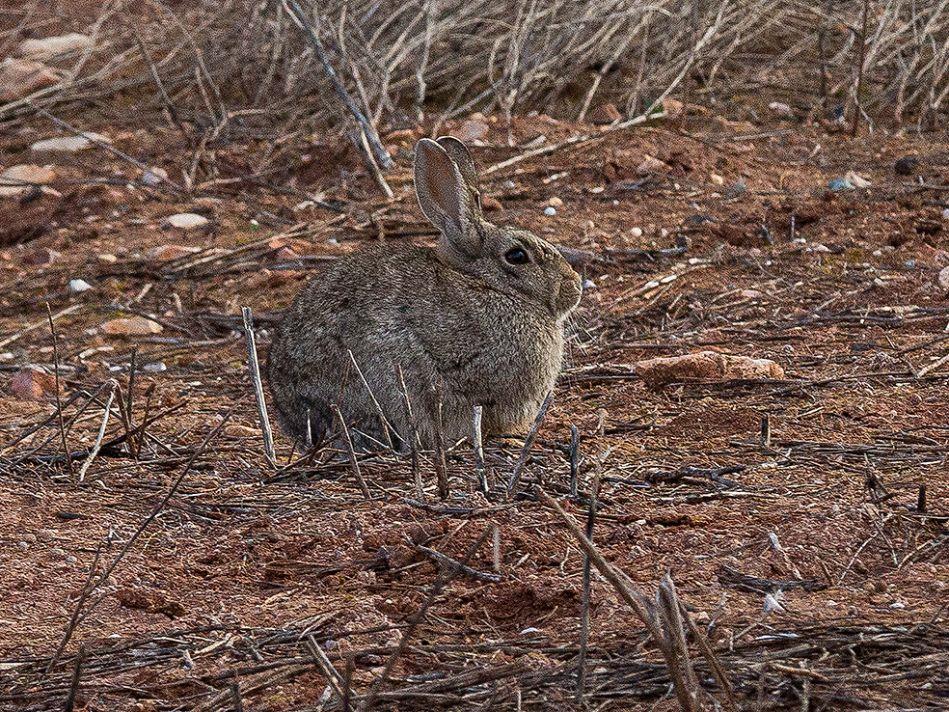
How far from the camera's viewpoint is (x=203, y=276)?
896cm

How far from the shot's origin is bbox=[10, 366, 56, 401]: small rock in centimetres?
722

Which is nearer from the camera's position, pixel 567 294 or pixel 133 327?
pixel 567 294

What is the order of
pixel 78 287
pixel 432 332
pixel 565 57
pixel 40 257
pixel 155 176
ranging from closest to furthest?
pixel 432 332 → pixel 78 287 → pixel 40 257 → pixel 155 176 → pixel 565 57

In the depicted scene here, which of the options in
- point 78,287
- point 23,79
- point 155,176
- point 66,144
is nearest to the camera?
point 78,287

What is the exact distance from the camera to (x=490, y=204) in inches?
367

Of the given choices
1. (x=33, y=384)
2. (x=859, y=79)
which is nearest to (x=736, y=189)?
(x=859, y=79)

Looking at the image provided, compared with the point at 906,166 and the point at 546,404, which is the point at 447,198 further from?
the point at 906,166

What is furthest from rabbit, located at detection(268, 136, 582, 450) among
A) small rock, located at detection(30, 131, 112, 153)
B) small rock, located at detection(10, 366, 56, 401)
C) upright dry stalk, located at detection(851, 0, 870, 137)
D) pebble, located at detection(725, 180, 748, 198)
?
small rock, located at detection(30, 131, 112, 153)

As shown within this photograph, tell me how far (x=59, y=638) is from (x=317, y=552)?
2.60 ft

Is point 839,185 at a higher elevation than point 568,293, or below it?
below

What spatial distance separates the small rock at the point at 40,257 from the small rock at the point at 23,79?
11.1ft

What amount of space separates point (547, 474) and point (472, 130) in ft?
19.7

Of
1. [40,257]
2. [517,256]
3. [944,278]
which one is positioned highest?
[517,256]

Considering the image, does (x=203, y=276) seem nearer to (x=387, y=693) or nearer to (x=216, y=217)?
(x=216, y=217)
